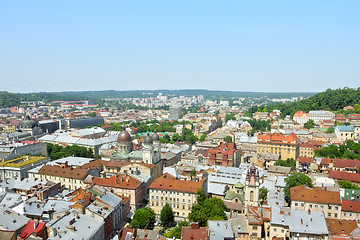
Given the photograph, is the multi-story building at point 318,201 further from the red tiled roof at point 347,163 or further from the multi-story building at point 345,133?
the multi-story building at point 345,133

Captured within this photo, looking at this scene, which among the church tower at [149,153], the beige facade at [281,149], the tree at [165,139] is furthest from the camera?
the tree at [165,139]

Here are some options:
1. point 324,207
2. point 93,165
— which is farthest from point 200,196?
point 93,165

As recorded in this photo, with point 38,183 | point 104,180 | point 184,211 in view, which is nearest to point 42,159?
point 38,183

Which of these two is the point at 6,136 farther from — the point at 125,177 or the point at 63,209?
the point at 63,209

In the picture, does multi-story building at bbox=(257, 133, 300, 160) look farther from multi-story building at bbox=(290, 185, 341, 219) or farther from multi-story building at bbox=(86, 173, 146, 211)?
multi-story building at bbox=(86, 173, 146, 211)

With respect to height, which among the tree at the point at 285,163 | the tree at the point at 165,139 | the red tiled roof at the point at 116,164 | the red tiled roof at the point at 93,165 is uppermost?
the red tiled roof at the point at 116,164

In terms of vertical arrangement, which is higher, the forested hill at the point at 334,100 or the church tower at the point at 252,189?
the forested hill at the point at 334,100

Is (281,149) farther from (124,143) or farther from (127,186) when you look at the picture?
(127,186)

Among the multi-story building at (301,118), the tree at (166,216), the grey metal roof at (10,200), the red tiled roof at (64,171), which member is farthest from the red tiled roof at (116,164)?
Answer: the multi-story building at (301,118)
